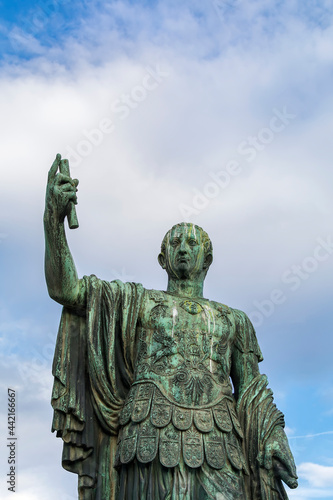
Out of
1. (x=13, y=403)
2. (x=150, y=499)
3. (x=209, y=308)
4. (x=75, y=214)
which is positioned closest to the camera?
(x=150, y=499)

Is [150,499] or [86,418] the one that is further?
[86,418]

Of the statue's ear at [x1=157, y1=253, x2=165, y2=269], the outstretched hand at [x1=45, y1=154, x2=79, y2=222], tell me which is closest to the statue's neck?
the statue's ear at [x1=157, y1=253, x2=165, y2=269]

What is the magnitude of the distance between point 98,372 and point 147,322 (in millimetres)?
907

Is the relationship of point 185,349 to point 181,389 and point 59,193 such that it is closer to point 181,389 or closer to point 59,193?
point 181,389

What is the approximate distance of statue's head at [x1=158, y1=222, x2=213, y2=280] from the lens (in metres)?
11.0

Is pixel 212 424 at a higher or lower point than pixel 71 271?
lower

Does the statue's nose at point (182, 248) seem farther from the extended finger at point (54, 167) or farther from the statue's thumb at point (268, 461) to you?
the statue's thumb at point (268, 461)

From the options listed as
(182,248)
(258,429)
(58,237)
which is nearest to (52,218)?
(58,237)

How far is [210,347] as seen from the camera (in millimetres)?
10336

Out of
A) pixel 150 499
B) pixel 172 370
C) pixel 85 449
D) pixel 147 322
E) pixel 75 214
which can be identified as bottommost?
pixel 150 499

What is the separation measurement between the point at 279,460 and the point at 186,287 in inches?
103

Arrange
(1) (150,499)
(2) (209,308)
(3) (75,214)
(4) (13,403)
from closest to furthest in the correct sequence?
(1) (150,499) < (3) (75,214) < (2) (209,308) < (4) (13,403)

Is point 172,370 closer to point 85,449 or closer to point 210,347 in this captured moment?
point 210,347

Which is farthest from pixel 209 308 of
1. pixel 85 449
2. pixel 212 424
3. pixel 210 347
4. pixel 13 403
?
pixel 13 403
